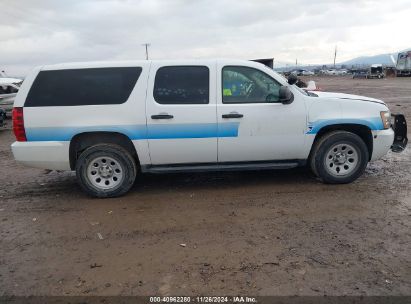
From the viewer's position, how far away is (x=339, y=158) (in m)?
5.79

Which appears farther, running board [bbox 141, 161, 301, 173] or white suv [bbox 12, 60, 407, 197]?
running board [bbox 141, 161, 301, 173]

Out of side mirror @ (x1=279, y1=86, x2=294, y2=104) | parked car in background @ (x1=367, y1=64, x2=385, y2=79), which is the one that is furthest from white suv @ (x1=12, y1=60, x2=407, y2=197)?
parked car in background @ (x1=367, y1=64, x2=385, y2=79)

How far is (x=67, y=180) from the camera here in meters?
6.69

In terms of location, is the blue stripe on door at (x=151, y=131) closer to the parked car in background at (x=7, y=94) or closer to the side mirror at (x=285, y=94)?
the side mirror at (x=285, y=94)

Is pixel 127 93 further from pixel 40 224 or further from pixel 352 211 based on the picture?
pixel 352 211

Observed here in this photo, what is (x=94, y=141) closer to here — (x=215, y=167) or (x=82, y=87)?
(x=82, y=87)

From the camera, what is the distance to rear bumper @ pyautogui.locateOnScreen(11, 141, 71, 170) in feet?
17.6

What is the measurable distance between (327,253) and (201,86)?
2.87 metres

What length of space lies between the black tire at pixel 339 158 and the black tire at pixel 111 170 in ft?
8.93

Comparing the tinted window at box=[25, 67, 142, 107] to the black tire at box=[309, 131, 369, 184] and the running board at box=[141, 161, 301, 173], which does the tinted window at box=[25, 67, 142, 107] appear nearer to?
the running board at box=[141, 161, 301, 173]

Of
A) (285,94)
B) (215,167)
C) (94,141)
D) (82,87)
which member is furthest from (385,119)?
(82,87)

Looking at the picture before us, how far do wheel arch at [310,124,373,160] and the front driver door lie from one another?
376mm

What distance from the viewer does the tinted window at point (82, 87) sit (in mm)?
5348

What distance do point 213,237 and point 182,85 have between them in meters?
2.31
